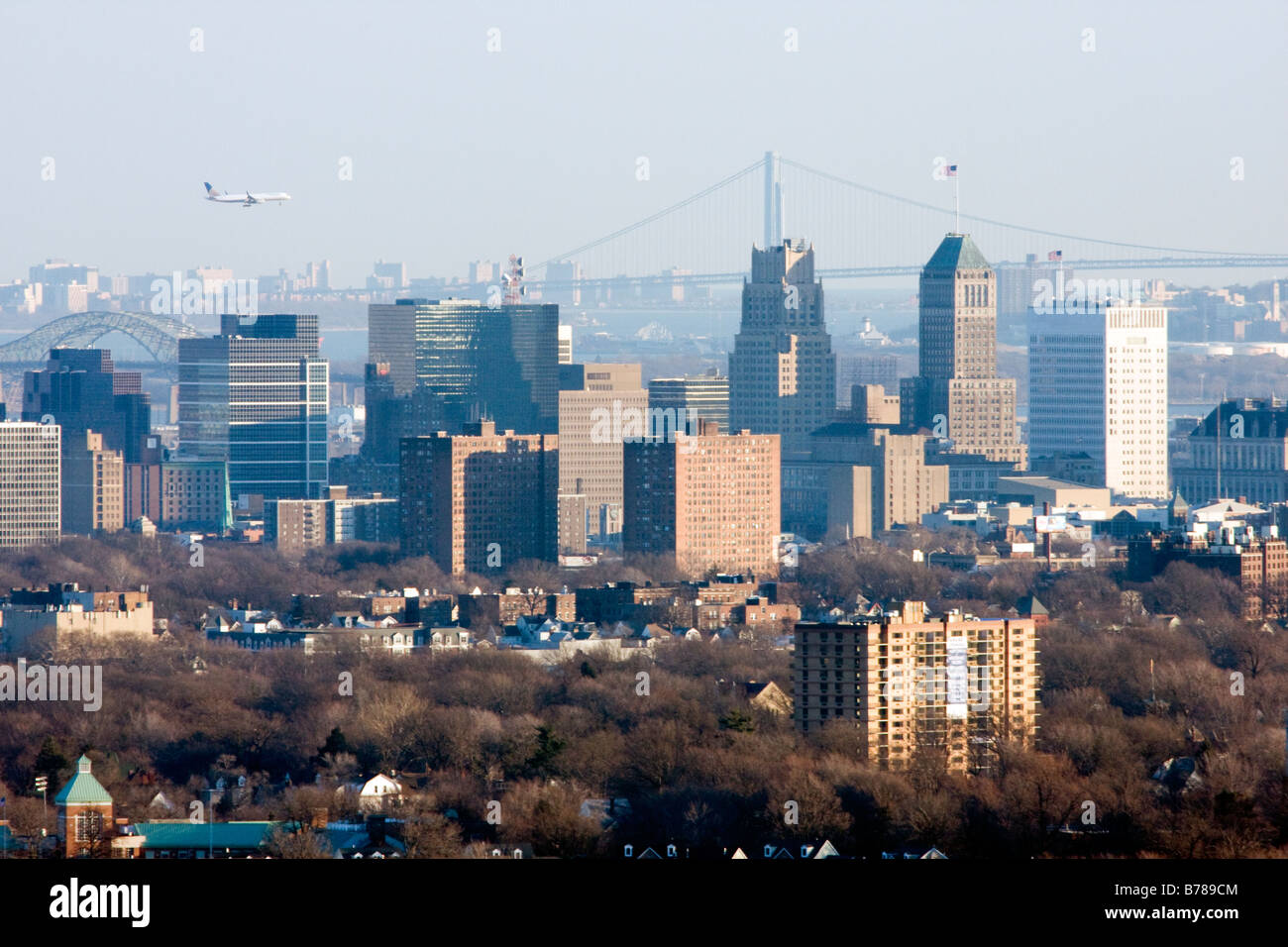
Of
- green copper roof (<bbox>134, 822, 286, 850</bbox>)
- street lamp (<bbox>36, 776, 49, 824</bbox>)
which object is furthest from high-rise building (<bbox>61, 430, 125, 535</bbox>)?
green copper roof (<bbox>134, 822, 286, 850</bbox>)

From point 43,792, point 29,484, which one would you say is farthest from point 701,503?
point 43,792

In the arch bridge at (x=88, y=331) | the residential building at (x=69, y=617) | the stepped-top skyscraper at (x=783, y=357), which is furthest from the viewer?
the arch bridge at (x=88, y=331)

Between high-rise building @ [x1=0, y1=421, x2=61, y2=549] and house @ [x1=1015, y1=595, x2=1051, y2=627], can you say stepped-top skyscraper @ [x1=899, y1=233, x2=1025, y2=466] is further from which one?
house @ [x1=1015, y1=595, x2=1051, y2=627]

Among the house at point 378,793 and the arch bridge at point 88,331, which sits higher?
the arch bridge at point 88,331

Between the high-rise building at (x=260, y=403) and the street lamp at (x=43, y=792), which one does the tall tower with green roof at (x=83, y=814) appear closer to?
the street lamp at (x=43, y=792)

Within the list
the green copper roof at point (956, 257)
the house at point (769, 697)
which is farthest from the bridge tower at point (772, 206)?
the house at point (769, 697)
